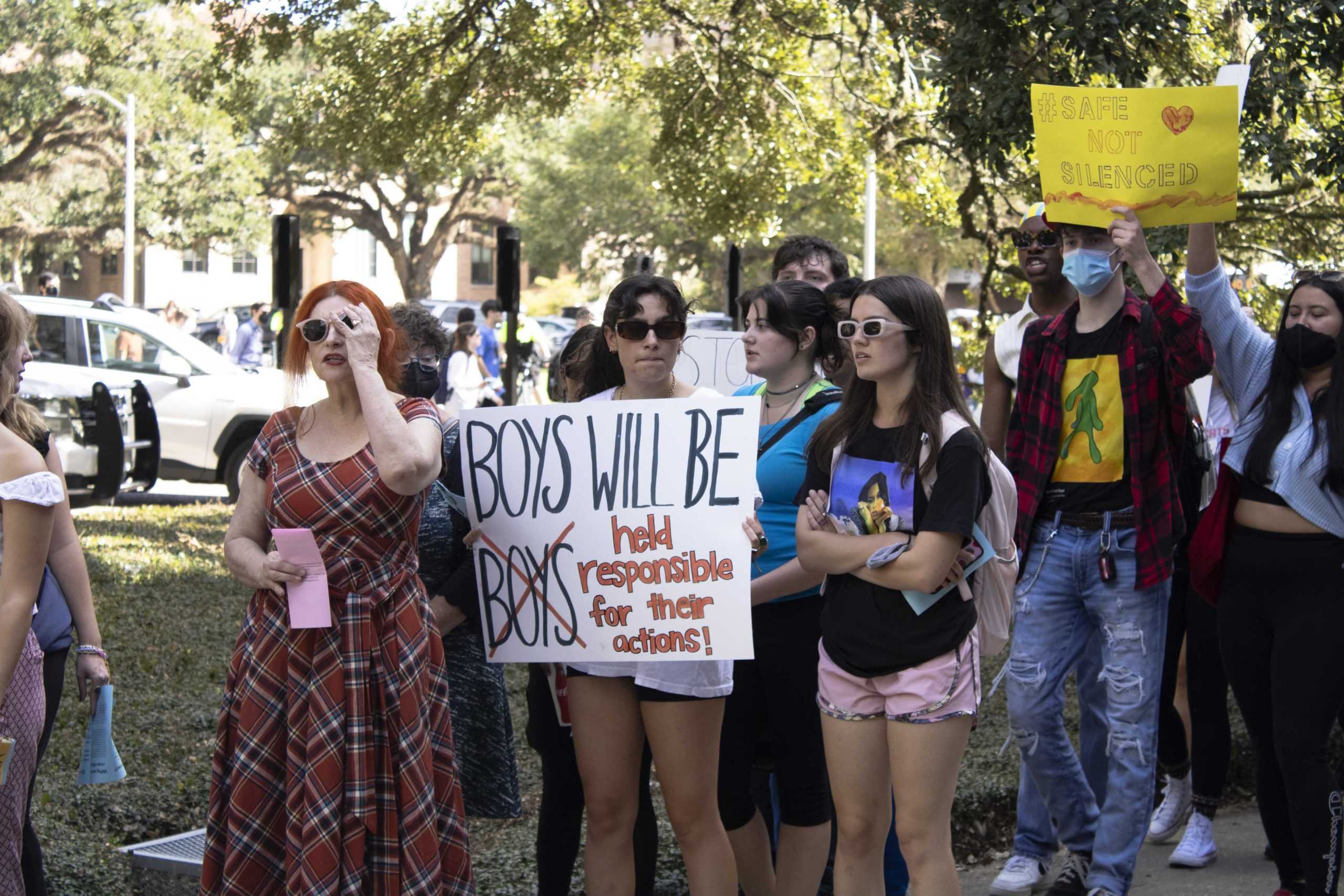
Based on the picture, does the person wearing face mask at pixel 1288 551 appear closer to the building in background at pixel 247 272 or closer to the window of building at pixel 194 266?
the building in background at pixel 247 272

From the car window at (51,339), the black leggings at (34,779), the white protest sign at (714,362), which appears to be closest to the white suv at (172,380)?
the car window at (51,339)

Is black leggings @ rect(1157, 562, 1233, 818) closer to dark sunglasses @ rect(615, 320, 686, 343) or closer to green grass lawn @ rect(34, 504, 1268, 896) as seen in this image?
green grass lawn @ rect(34, 504, 1268, 896)

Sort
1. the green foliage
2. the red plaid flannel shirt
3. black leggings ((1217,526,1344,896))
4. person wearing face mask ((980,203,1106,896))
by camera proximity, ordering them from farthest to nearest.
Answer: the green foliage
person wearing face mask ((980,203,1106,896))
the red plaid flannel shirt
black leggings ((1217,526,1344,896))

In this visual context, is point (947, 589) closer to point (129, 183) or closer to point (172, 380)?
point (172, 380)

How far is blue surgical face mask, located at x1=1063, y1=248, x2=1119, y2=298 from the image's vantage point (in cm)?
454

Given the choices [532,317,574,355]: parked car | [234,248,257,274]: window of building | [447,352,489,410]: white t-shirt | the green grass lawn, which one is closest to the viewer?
the green grass lawn

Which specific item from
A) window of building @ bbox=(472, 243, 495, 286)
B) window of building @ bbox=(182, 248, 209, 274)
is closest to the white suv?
window of building @ bbox=(182, 248, 209, 274)

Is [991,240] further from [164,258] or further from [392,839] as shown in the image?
[164,258]

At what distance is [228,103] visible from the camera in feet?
48.4

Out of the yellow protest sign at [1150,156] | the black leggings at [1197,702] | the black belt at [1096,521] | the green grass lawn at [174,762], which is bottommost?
the green grass lawn at [174,762]

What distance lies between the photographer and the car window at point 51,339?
14180mm

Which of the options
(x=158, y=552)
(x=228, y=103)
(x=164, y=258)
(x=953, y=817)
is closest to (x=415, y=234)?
(x=164, y=258)

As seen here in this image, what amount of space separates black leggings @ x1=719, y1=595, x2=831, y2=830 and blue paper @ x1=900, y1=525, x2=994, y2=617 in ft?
1.91

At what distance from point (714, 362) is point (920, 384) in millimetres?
2974
